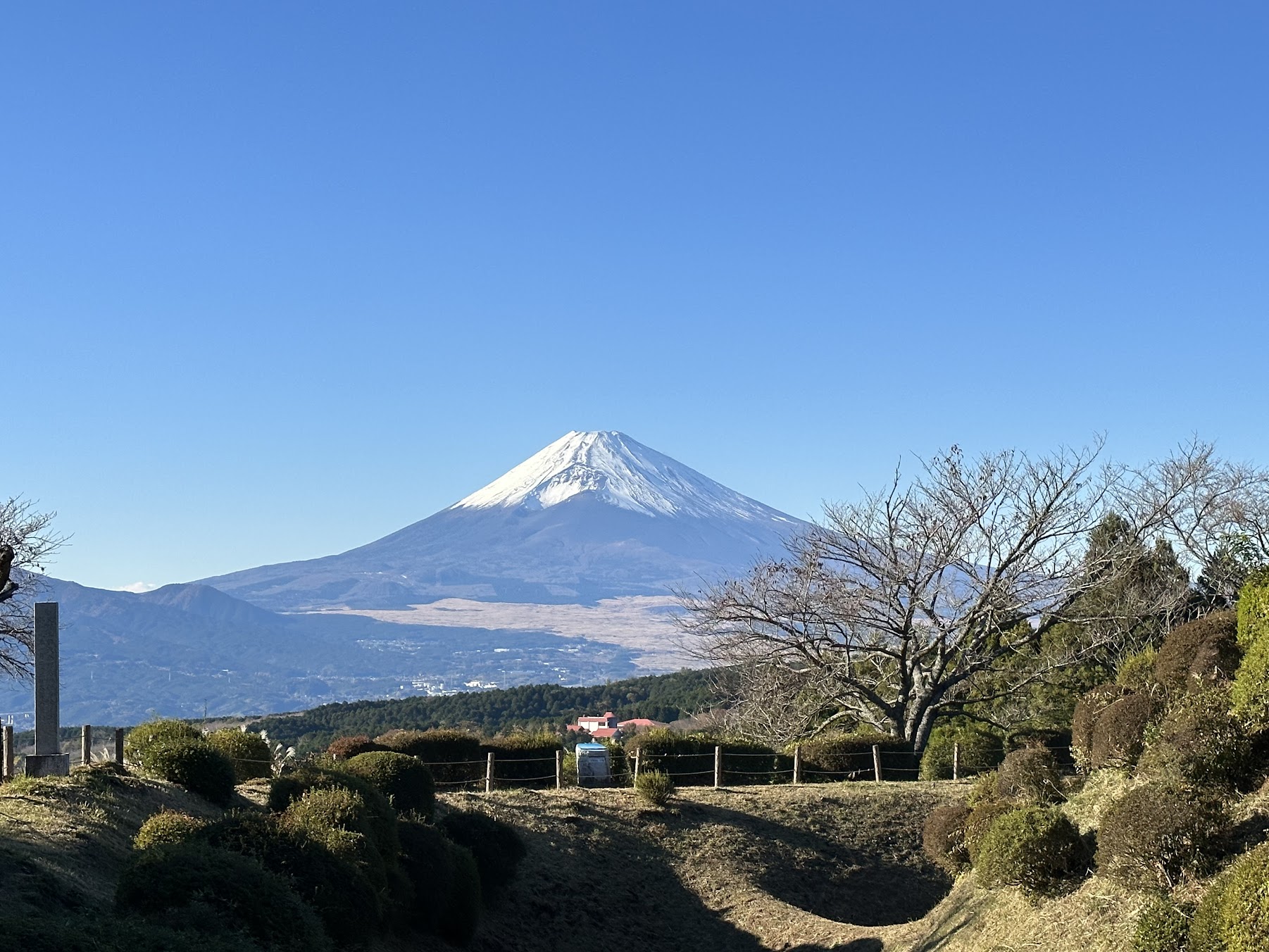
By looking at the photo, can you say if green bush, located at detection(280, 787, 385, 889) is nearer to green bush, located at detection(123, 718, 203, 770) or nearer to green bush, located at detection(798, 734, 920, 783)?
green bush, located at detection(123, 718, 203, 770)

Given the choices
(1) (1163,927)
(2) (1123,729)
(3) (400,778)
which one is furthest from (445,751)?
(1) (1163,927)

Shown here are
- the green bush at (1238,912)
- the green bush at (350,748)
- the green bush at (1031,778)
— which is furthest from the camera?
the green bush at (350,748)

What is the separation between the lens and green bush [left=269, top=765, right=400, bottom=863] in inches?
695

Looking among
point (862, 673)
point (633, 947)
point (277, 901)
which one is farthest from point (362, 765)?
point (862, 673)

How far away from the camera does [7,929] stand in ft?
32.7

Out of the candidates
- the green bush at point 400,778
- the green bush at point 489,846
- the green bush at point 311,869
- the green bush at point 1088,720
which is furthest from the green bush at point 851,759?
the green bush at point 311,869

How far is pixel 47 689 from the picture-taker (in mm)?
19375

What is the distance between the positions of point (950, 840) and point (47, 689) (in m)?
14.3

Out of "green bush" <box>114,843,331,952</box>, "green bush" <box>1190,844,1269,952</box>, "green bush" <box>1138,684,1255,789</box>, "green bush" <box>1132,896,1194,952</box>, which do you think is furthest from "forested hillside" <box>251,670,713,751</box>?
"green bush" <box>1190,844,1269,952</box>

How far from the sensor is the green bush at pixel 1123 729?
57.5 ft

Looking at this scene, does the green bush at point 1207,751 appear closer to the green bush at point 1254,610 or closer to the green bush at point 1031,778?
the green bush at point 1254,610

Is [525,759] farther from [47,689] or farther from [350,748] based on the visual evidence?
[47,689]

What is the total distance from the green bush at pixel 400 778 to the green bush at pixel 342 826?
134 inches

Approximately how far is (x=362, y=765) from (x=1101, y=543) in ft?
78.3
